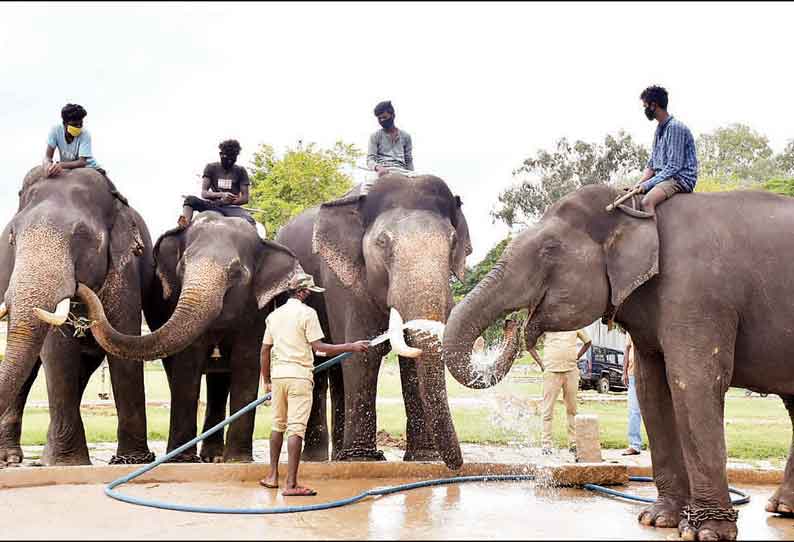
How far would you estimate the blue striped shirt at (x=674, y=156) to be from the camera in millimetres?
7125

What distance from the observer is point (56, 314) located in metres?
8.62

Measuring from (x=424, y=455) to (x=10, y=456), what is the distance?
14.6ft

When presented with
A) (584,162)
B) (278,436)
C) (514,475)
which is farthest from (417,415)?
(584,162)

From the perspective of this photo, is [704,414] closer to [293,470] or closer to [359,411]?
[293,470]

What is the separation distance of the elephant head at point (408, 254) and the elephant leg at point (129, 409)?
7.29 feet

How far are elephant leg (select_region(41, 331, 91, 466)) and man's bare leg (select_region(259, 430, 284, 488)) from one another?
2.61 m

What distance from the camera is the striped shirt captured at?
10.9 m

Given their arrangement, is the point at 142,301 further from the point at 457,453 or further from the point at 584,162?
the point at 584,162

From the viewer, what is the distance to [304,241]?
39.0 ft

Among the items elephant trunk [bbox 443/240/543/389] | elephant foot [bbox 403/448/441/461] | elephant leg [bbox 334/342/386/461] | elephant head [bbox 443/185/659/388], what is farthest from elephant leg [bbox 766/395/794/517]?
elephant leg [bbox 334/342/386/461]

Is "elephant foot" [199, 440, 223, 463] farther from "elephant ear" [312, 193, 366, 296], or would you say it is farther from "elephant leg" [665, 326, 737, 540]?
"elephant leg" [665, 326, 737, 540]

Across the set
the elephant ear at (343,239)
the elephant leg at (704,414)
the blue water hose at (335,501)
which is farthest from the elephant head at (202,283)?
the elephant leg at (704,414)

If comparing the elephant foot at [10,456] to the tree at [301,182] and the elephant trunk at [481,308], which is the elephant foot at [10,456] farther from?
the tree at [301,182]

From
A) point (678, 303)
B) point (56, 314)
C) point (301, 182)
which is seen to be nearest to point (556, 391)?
point (678, 303)
